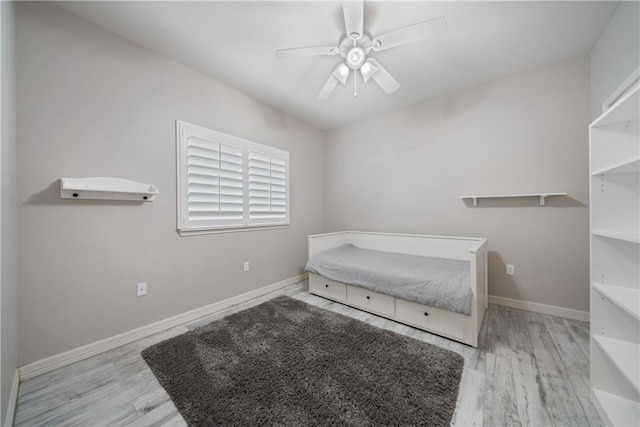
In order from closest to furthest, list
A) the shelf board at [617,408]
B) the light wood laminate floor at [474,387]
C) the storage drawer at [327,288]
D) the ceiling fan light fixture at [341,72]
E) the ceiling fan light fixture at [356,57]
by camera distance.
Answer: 1. the shelf board at [617,408]
2. the light wood laminate floor at [474,387]
3. the ceiling fan light fixture at [356,57]
4. the ceiling fan light fixture at [341,72]
5. the storage drawer at [327,288]

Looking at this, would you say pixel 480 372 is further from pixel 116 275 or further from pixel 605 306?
pixel 116 275

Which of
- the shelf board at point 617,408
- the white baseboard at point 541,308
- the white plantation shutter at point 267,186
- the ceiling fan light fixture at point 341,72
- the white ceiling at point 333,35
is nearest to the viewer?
the shelf board at point 617,408

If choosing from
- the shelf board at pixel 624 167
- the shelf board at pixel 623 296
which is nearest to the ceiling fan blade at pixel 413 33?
the shelf board at pixel 624 167

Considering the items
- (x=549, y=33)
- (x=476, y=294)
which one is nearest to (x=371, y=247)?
(x=476, y=294)

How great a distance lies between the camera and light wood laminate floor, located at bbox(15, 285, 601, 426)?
118 centimetres

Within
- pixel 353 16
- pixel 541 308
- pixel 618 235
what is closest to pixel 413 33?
pixel 353 16

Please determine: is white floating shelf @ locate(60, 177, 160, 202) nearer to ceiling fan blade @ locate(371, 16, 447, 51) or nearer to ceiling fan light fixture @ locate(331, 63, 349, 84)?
ceiling fan light fixture @ locate(331, 63, 349, 84)

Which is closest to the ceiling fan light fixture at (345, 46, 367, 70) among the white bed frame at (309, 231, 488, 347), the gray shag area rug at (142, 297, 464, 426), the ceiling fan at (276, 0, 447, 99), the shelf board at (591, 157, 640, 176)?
the ceiling fan at (276, 0, 447, 99)

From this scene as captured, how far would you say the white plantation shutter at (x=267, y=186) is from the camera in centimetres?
284

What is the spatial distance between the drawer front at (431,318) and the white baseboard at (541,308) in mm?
1146

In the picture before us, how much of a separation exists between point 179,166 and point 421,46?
8.19 ft

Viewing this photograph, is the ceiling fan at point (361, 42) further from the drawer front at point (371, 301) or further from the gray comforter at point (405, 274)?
the drawer front at point (371, 301)

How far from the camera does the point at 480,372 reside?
149cm

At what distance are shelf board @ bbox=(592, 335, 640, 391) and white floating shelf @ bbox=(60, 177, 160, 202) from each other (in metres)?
3.02
